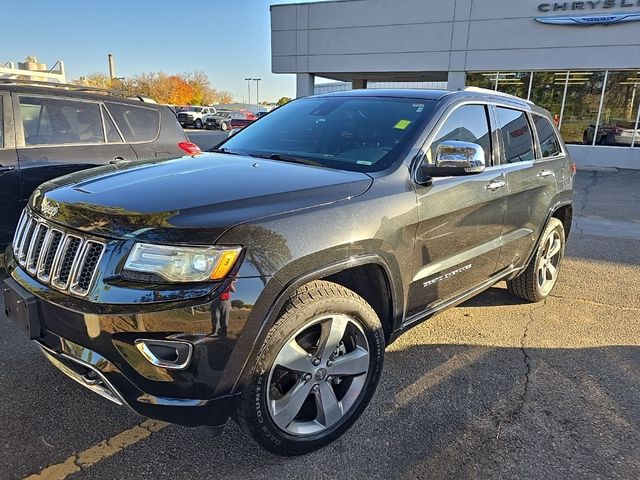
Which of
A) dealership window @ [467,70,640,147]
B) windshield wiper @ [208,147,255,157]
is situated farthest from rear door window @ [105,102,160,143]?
dealership window @ [467,70,640,147]

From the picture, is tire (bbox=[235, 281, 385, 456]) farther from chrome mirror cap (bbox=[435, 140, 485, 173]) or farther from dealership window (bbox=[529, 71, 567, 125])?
dealership window (bbox=[529, 71, 567, 125])

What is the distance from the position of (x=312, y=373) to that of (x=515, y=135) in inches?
106

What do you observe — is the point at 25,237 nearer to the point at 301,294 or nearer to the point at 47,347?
the point at 47,347

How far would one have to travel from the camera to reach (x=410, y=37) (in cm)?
1911

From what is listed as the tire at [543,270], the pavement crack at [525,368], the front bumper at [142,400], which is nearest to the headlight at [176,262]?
the front bumper at [142,400]

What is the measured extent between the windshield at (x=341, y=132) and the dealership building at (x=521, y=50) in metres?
16.4

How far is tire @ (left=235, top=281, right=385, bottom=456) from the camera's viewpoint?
216 centimetres

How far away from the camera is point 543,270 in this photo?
178 inches

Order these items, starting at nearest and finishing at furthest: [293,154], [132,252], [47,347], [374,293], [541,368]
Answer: [132,252], [47,347], [374,293], [293,154], [541,368]

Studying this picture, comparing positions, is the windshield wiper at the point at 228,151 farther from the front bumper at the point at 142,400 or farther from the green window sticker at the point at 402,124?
the front bumper at the point at 142,400

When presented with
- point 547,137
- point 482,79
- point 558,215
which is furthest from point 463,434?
point 482,79

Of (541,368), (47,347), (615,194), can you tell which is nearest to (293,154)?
(47,347)

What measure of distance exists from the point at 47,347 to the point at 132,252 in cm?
69

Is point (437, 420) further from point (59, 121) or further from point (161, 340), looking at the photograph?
point (59, 121)
